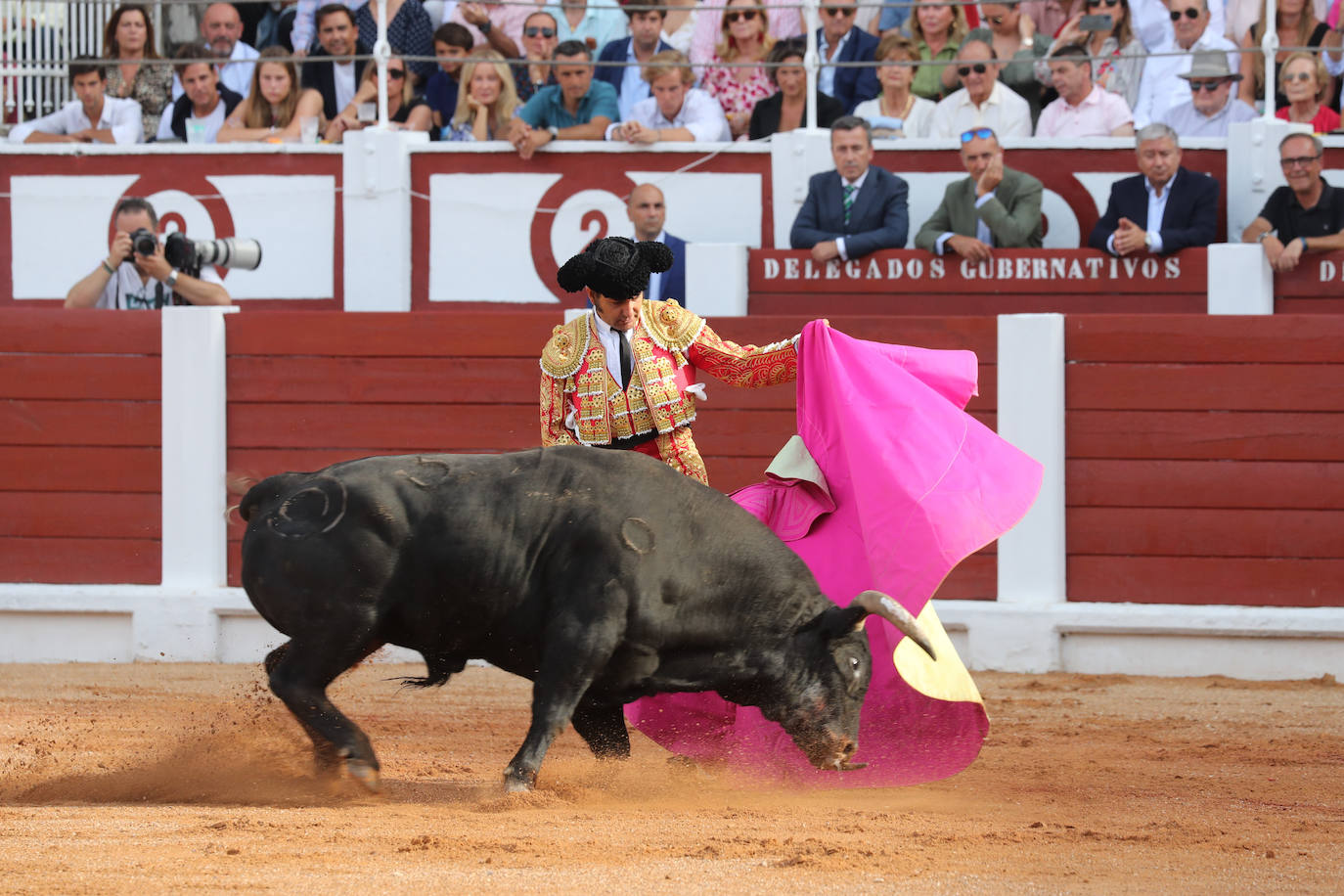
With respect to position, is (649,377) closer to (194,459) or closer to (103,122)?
(194,459)

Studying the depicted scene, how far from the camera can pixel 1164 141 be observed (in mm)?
7164

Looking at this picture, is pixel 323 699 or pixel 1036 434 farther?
pixel 1036 434

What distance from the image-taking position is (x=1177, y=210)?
7.29m

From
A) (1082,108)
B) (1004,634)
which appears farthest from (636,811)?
(1082,108)

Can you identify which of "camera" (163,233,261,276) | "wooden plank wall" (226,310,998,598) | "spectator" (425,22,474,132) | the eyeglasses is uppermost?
"spectator" (425,22,474,132)

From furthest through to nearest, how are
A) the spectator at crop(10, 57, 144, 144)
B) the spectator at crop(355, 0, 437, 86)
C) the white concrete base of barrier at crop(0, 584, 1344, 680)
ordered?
the spectator at crop(10, 57, 144, 144)
the spectator at crop(355, 0, 437, 86)
the white concrete base of barrier at crop(0, 584, 1344, 680)

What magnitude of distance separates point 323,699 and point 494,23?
5686mm

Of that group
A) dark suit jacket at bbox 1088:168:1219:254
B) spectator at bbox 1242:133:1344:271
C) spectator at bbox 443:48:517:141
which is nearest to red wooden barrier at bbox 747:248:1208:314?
dark suit jacket at bbox 1088:168:1219:254

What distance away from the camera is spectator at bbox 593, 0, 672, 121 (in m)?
8.33

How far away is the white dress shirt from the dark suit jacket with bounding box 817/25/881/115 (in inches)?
140

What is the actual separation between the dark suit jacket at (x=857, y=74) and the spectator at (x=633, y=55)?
85 cm

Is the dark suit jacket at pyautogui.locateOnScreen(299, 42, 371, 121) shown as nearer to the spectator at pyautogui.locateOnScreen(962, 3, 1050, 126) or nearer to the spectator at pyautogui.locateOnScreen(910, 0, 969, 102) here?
the spectator at pyautogui.locateOnScreen(910, 0, 969, 102)

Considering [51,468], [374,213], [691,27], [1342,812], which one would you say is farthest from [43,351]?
[1342,812]

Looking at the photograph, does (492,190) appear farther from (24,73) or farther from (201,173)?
(24,73)
